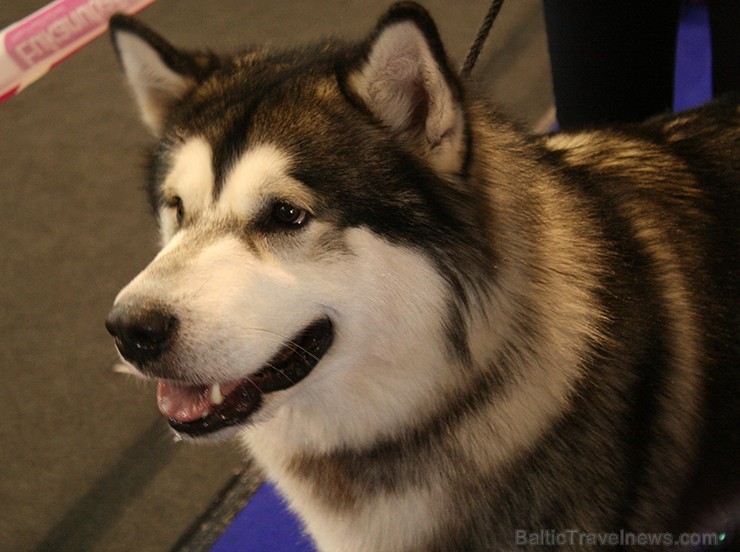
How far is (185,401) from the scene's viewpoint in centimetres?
109

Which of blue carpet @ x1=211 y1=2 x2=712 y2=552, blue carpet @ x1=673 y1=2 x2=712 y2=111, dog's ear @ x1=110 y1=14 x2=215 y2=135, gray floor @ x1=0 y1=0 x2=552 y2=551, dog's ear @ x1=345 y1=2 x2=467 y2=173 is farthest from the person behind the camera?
blue carpet @ x1=673 y1=2 x2=712 y2=111

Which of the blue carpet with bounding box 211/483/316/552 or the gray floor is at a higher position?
the gray floor

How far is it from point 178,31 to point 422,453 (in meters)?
3.30

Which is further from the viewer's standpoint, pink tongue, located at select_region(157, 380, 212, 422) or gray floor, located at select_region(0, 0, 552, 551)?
gray floor, located at select_region(0, 0, 552, 551)

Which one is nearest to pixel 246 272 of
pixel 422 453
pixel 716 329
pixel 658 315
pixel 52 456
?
pixel 422 453

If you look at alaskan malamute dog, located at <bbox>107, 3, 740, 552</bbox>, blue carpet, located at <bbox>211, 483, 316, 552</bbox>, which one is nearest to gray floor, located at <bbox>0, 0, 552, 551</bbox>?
blue carpet, located at <bbox>211, 483, 316, 552</bbox>

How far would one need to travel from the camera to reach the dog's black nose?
0.93 metres

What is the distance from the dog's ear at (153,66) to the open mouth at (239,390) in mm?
522

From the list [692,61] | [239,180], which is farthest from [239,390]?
[692,61]

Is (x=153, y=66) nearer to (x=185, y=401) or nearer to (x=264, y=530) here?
(x=185, y=401)

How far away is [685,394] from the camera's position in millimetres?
1187

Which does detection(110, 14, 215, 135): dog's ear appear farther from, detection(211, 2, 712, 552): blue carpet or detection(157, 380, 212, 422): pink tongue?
detection(211, 2, 712, 552): blue carpet

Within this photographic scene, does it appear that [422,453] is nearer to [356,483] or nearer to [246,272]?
[356,483]

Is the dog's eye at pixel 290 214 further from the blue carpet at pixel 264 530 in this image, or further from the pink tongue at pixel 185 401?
the blue carpet at pixel 264 530
